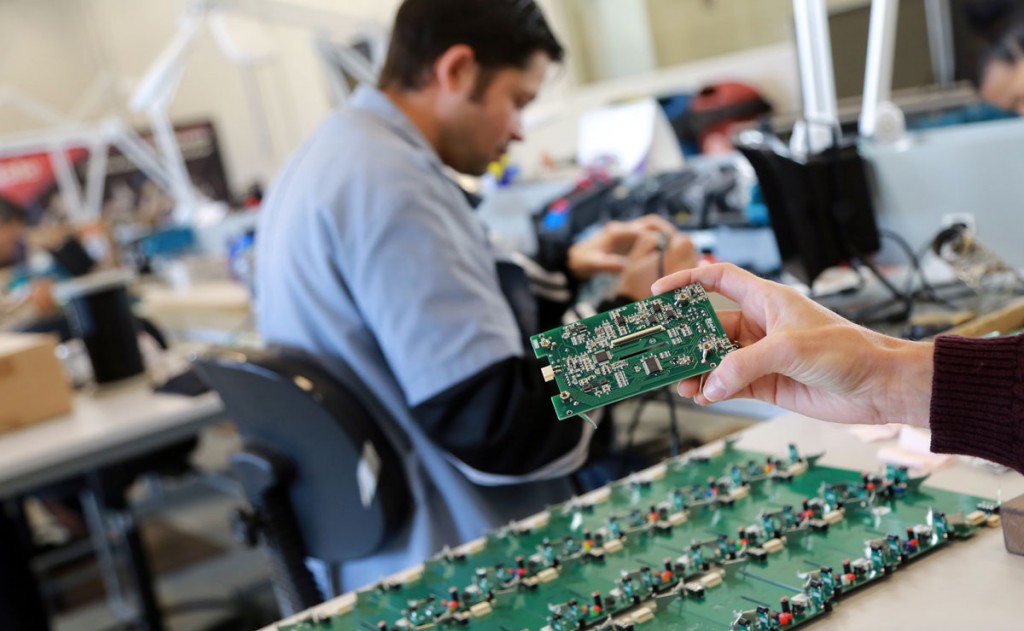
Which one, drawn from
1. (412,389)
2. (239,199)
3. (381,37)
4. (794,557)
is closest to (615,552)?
(794,557)

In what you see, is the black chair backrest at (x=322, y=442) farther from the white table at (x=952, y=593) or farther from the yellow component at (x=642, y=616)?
the white table at (x=952, y=593)

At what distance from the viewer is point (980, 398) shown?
0.74 metres

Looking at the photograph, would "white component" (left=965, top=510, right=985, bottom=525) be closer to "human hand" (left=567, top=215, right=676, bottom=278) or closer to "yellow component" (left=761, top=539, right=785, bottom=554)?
"yellow component" (left=761, top=539, right=785, bottom=554)

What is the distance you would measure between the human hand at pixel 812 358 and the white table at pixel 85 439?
137cm

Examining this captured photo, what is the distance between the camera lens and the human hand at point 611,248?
65.7 inches

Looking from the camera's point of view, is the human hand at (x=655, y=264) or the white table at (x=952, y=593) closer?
the white table at (x=952, y=593)

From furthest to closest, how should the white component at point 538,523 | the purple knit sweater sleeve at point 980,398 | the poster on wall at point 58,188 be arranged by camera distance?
the poster on wall at point 58,188, the white component at point 538,523, the purple knit sweater sleeve at point 980,398

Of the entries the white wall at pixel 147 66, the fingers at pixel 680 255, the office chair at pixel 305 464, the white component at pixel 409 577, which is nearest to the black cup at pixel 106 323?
the office chair at pixel 305 464

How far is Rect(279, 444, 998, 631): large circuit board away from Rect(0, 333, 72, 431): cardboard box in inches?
62.1

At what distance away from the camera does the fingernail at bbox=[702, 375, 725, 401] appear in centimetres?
77

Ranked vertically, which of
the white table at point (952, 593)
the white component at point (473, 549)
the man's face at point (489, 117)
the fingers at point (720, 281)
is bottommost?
the white table at point (952, 593)

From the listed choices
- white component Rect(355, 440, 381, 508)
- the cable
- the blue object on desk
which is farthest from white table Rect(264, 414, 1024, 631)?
the blue object on desk

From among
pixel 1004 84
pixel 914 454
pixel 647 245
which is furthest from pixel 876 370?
pixel 1004 84

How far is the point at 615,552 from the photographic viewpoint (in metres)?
0.95
